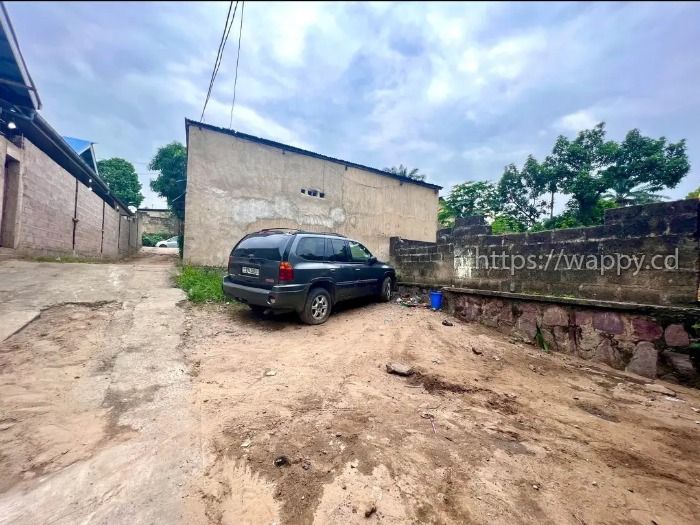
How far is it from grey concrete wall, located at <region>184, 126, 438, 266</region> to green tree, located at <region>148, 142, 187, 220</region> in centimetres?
820

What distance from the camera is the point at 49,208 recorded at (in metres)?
8.42

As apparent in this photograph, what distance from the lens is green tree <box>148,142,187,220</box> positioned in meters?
16.3

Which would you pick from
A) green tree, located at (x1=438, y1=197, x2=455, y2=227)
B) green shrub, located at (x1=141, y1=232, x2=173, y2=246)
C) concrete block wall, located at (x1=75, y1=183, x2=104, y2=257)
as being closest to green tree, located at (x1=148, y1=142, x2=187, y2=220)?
concrete block wall, located at (x1=75, y1=183, x2=104, y2=257)

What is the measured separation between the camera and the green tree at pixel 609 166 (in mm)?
16609

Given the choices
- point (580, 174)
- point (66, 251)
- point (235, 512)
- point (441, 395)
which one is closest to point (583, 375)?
point (441, 395)

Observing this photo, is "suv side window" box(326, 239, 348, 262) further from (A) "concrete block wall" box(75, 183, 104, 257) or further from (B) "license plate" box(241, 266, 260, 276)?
(A) "concrete block wall" box(75, 183, 104, 257)

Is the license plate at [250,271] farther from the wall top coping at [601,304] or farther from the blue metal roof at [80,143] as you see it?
the blue metal roof at [80,143]

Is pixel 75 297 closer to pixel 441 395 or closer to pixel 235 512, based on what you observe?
pixel 235 512

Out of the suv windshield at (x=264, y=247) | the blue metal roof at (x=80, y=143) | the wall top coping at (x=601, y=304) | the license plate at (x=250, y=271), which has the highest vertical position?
the blue metal roof at (x=80, y=143)

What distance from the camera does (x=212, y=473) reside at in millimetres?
1887

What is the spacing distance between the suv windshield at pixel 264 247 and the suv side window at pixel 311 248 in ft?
0.99

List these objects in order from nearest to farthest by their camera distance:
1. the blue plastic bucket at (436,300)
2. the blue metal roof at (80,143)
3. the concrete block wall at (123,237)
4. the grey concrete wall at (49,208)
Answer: the blue plastic bucket at (436,300)
the grey concrete wall at (49,208)
the blue metal roof at (80,143)
the concrete block wall at (123,237)

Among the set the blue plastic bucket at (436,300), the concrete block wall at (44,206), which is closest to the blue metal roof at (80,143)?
the concrete block wall at (44,206)

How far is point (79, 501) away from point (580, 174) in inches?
877
